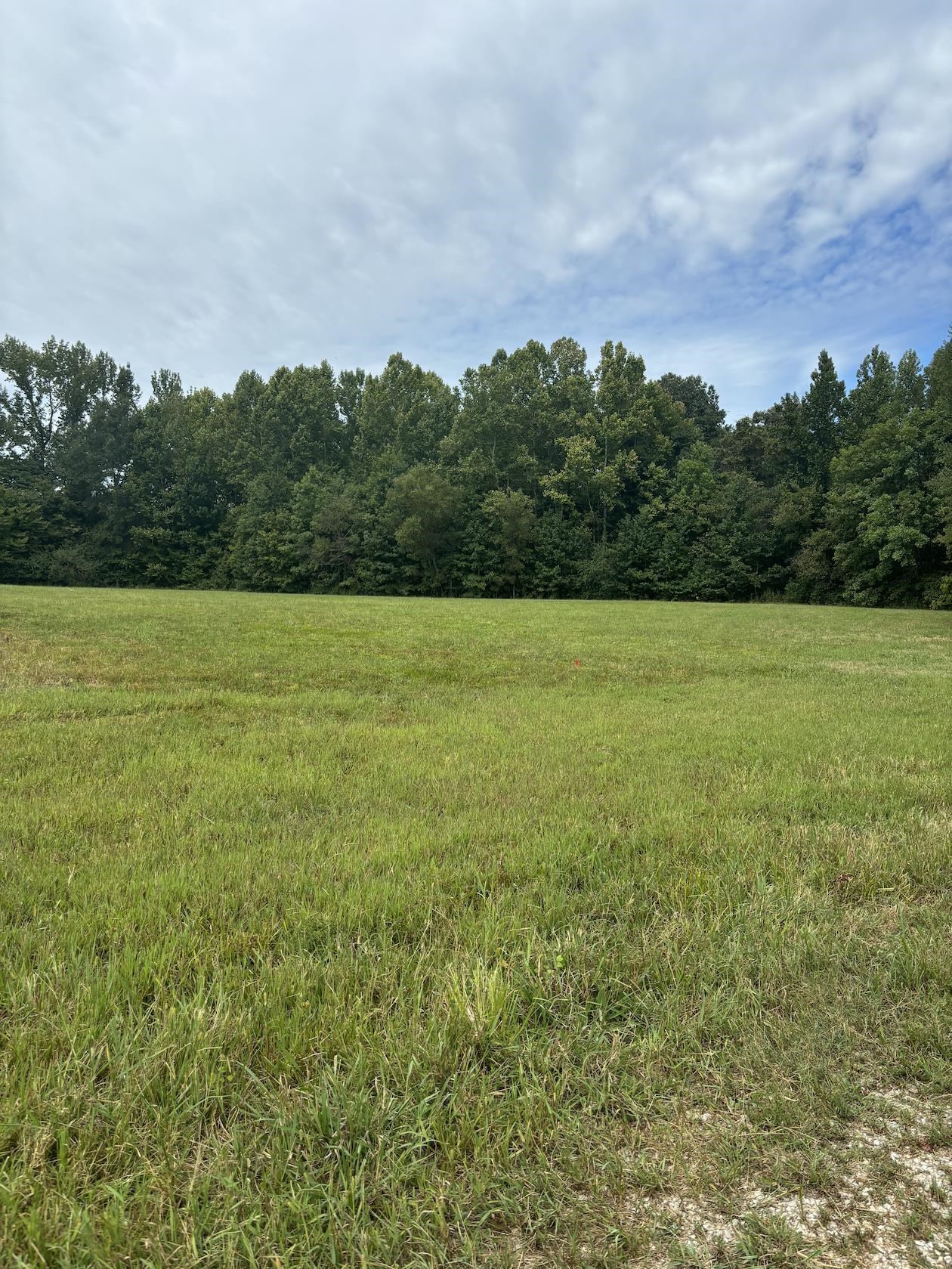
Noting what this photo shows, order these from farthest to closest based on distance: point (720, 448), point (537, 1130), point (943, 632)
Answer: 1. point (720, 448)
2. point (943, 632)
3. point (537, 1130)

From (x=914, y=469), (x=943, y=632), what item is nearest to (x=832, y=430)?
(x=914, y=469)

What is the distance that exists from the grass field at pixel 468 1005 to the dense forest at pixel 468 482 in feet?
149

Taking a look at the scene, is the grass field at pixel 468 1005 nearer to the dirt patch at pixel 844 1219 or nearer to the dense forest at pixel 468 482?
the dirt patch at pixel 844 1219

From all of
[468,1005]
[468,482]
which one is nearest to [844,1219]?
[468,1005]

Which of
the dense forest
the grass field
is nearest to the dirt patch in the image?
the grass field

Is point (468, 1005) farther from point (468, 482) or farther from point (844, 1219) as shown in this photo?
point (468, 482)

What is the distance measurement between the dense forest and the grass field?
45420 mm

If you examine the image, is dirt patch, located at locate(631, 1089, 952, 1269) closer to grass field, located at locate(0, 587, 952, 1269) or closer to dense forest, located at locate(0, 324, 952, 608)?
grass field, located at locate(0, 587, 952, 1269)

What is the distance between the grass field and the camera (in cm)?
156

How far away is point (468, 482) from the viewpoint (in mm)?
56844

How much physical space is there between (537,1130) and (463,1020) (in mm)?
452

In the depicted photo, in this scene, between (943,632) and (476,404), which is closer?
(943,632)

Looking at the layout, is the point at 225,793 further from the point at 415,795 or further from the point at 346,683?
the point at 346,683

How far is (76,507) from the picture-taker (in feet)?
189
